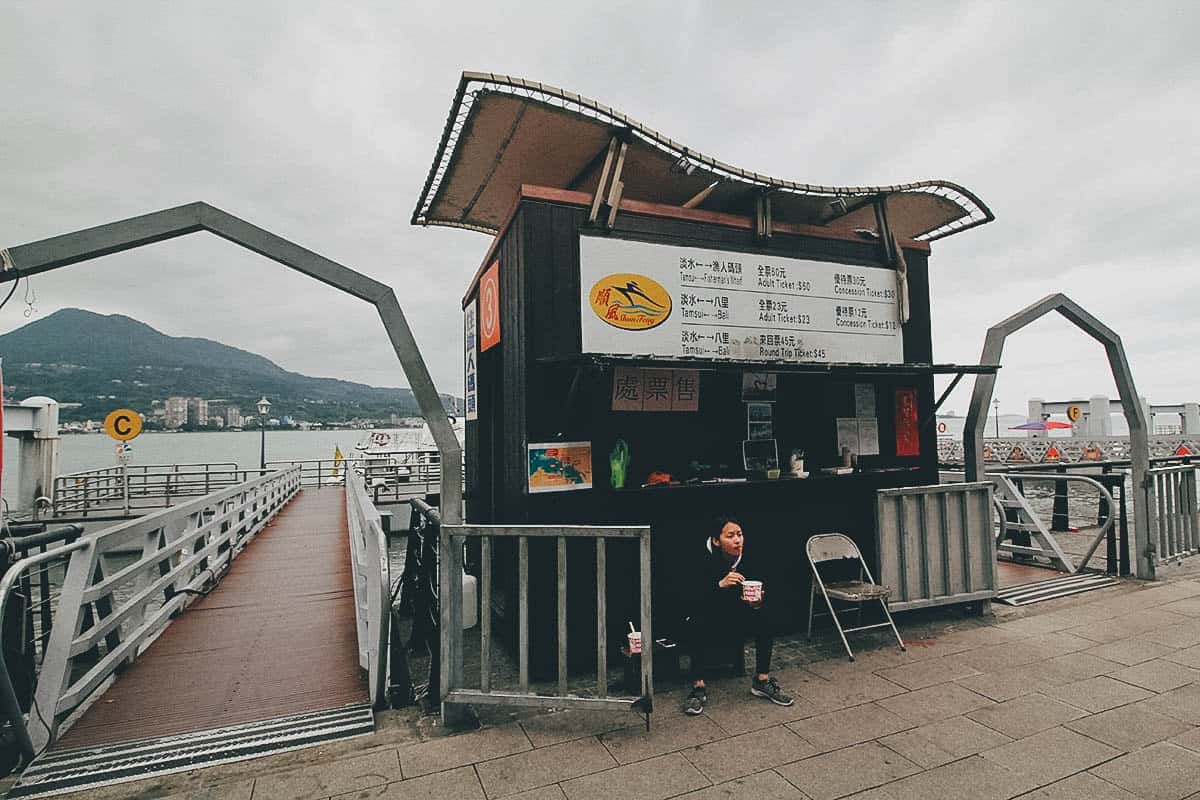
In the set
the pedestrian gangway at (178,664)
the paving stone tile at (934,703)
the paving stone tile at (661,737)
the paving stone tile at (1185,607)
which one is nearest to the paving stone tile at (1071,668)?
the paving stone tile at (934,703)

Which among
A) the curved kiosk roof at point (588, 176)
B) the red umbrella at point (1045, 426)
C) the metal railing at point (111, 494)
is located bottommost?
the metal railing at point (111, 494)

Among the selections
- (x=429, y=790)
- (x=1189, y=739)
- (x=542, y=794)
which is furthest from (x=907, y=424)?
(x=429, y=790)

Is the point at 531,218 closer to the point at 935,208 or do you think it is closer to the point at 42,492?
the point at 935,208

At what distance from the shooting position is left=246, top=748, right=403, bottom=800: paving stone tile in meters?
3.04

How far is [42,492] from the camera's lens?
61.6 ft

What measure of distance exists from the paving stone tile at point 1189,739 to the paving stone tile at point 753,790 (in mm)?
2409

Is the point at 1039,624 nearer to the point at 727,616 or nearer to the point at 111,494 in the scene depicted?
the point at 727,616

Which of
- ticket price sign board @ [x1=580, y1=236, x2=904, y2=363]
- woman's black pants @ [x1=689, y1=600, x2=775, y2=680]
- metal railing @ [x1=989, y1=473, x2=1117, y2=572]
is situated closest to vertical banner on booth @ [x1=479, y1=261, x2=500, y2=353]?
ticket price sign board @ [x1=580, y1=236, x2=904, y2=363]

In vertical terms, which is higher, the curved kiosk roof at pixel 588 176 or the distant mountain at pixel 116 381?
the distant mountain at pixel 116 381

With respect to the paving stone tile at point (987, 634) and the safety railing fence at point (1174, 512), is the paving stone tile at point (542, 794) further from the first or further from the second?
the safety railing fence at point (1174, 512)

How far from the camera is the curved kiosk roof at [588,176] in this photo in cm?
449

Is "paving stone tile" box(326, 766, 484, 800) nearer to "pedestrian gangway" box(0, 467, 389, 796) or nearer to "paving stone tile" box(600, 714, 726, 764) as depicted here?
"pedestrian gangway" box(0, 467, 389, 796)

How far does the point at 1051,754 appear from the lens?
3.39 meters

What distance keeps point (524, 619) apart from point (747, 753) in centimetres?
152
